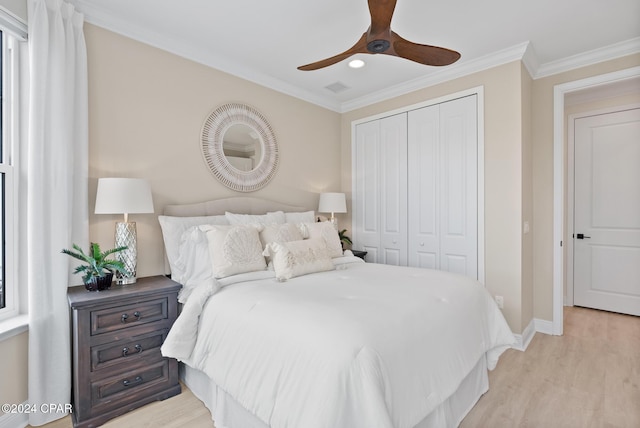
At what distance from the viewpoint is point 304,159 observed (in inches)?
158

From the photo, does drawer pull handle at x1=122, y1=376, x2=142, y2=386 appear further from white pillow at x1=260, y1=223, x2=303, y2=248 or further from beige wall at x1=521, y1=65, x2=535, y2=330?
beige wall at x1=521, y1=65, x2=535, y2=330

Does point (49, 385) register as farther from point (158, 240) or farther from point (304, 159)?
point (304, 159)

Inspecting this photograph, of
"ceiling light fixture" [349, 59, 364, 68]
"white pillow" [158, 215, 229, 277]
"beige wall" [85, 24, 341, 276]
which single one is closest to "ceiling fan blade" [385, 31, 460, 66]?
"ceiling light fixture" [349, 59, 364, 68]

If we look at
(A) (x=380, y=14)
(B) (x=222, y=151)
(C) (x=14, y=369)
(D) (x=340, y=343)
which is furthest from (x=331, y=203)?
(C) (x=14, y=369)

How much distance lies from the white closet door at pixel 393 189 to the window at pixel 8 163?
333 cm

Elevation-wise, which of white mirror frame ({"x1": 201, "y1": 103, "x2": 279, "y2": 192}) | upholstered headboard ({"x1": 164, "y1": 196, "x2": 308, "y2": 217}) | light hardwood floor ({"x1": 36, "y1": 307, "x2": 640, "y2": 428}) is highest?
white mirror frame ({"x1": 201, "y1": 103, "x2": 279, "y2": 192})

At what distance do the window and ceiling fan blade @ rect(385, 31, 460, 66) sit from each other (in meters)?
2.36

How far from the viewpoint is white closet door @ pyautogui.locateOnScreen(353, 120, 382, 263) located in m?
4.10

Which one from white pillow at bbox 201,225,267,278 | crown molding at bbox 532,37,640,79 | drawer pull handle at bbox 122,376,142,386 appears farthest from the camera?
crown molding at bbox 532,37,640,79

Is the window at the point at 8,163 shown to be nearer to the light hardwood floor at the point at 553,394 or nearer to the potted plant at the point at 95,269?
the potted plant at the point at 95,269

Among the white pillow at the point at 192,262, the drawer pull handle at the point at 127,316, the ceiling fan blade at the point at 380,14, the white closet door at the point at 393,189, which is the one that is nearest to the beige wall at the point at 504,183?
the white closet door at the point at 393,189

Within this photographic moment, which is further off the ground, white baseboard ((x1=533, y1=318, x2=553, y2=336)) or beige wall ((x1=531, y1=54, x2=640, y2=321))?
beige wall ((x1=531, y1=54, x2=640, y2=321))

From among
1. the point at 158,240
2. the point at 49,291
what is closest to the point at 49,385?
the point at 49,291

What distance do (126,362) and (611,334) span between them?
169 inches
